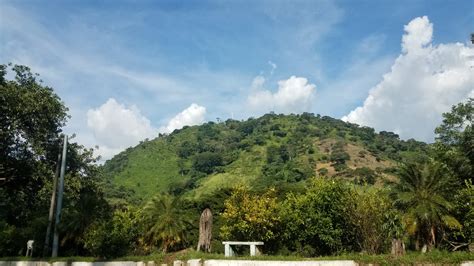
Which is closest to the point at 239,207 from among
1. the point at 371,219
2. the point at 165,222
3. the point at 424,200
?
the point at 165,222

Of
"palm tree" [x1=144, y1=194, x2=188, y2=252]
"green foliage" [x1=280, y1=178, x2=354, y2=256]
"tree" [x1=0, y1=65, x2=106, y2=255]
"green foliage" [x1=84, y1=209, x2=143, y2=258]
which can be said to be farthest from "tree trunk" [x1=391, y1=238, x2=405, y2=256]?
"tree" [x1=0, y1=65, x2=106, y2=255]

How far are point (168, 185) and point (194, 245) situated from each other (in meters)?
79.1

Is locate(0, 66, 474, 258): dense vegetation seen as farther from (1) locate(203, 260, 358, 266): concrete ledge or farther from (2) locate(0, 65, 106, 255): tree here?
(1) locate(203, 260, 358, 266): concrete ledge

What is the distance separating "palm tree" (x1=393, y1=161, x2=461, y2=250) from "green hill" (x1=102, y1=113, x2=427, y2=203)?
62.7 m

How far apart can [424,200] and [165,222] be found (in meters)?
20.0

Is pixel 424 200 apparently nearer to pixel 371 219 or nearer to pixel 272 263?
pixel 371 219

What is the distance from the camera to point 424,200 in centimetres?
2994

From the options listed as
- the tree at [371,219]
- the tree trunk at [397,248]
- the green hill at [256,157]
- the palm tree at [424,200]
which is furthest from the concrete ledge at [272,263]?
the green hill at [256,157]

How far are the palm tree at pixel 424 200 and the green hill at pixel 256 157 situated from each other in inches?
2470

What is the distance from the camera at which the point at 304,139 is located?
497ft

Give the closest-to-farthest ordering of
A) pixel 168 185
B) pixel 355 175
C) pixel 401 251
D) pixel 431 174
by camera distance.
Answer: pixel 401 251 < pixel 431 174 < pixel 355 175 < pixel 168 185

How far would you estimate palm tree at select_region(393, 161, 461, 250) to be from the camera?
29.4 meters

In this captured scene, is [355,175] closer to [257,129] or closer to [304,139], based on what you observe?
[304,139]

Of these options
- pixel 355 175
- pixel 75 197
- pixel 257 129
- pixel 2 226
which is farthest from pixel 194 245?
pixel 257 129
